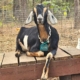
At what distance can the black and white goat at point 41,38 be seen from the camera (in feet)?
5.22

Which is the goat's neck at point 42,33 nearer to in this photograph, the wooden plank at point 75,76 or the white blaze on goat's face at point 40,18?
the white blaze on goat's face at point 40,18

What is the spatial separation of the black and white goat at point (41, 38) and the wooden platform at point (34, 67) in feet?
0.22

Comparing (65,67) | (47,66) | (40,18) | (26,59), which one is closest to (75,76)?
(65,67)

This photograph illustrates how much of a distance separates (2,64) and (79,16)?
9.61ft

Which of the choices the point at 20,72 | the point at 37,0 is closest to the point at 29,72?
the point at 20,72

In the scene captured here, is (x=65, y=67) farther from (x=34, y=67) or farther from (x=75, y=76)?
(x=34, y=67)

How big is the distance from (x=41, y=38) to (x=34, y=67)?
0.84 ft

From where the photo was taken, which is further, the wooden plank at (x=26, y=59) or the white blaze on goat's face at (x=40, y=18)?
the wooden plank at (x=26, y=59)

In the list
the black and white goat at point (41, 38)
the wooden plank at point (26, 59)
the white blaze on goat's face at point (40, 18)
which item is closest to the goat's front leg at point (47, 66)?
the black and white goat at point (41, 38)

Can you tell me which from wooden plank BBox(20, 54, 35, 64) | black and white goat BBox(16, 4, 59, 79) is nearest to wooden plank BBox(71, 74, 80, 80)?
black and white goat BBox(16, 4, 59, 79)

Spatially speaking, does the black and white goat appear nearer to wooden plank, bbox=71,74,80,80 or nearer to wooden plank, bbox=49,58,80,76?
wooden plank, bbox=49,58,80,76

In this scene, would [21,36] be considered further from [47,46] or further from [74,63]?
[74,63]

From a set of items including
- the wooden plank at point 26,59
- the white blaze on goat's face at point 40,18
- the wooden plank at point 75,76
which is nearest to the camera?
the white blaze on goat's face at point 40,18

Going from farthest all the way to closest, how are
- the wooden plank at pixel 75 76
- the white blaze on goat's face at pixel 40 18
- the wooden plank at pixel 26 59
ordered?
the wooden plank at pixel 75 76, the wooden plank at pixel 26 59, the white blaze on goat's face at pixel 40 18
